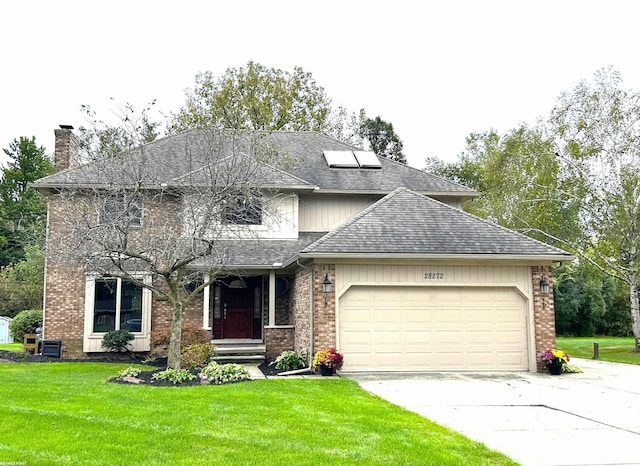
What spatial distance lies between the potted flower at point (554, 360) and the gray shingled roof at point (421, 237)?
229cm

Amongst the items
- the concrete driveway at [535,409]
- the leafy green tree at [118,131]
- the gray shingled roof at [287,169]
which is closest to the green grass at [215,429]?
the concrete driveway at [535,409]

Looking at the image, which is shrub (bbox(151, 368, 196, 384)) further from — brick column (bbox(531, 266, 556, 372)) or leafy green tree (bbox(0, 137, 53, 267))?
leafy green tree (bbox(0, 137, 53, 267))

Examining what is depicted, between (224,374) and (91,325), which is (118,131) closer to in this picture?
(91,325)

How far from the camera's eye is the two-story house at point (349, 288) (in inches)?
532

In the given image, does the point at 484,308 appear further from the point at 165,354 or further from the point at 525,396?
the point at 165,354

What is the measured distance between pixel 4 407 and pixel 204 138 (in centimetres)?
961

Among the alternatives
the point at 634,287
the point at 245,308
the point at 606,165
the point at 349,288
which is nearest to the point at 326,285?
the point at 349,288

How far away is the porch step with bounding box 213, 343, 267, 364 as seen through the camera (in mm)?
15719

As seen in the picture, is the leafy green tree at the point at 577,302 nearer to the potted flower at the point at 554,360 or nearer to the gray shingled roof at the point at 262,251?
the potted flower at the point at 554,360

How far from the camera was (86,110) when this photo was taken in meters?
13.2

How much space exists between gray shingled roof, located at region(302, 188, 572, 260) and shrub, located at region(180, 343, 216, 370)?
11.7 feet

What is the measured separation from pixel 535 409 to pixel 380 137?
30615mm

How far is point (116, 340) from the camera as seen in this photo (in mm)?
15953

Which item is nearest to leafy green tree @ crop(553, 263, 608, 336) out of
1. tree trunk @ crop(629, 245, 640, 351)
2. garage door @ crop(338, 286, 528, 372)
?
tree trunk @ crop(629, 245, 640, 351)
